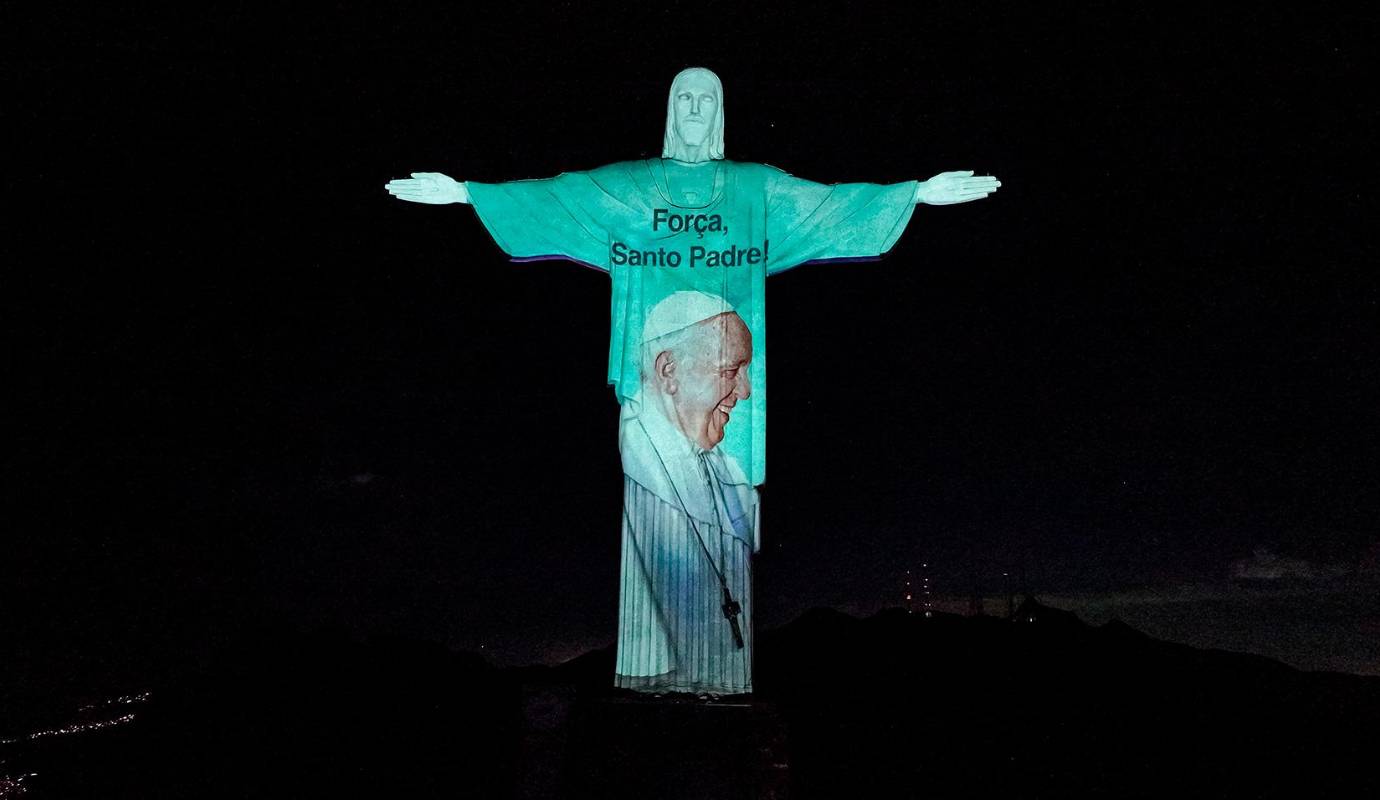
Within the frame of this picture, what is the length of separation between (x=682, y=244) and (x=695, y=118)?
1.04m

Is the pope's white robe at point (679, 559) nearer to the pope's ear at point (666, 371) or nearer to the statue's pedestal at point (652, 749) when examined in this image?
the pope's ear at point (666, 371)

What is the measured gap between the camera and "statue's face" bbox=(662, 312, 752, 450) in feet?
24.7

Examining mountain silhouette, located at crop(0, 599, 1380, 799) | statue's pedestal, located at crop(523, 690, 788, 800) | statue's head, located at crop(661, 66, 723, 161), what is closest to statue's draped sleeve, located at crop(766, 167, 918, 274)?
statue's head, located at crop(661, 66, 723, 161)

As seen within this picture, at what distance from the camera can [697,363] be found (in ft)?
24.8

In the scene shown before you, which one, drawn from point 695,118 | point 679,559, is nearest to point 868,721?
point 679,559

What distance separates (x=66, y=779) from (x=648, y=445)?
11361mm

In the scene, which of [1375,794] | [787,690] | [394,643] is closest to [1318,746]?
[1375,794]

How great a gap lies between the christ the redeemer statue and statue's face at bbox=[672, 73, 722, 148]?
1 centimetres

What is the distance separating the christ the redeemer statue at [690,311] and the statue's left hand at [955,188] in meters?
0.01

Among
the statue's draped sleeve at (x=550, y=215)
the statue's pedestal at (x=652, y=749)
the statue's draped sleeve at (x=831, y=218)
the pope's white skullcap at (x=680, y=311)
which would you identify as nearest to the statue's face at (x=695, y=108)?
the statue's draped sleeve at (x=831, y=218)

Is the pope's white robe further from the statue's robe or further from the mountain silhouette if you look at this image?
the mountain silhouette

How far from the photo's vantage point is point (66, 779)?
13.7m

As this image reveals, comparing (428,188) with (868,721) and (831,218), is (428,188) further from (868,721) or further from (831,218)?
(868,721)

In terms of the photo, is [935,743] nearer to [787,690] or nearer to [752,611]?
[787,690]
